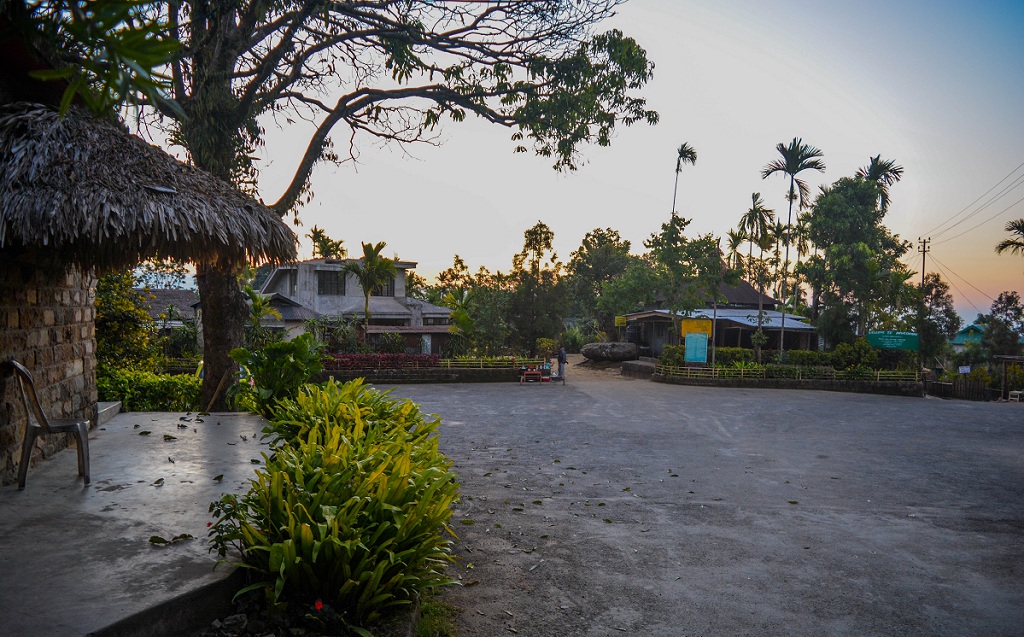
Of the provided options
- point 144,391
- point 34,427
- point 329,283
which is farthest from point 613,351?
point 34,427

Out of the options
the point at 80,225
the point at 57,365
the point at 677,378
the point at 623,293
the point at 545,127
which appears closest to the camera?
the point at 80,225

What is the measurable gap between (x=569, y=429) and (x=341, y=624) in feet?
35.3

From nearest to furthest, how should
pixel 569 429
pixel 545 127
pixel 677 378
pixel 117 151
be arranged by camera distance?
1. pixel 117 151
2. pixel 569 429
3. pixel 545 127
4. pixel 677 378

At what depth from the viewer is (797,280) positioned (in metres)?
42.2

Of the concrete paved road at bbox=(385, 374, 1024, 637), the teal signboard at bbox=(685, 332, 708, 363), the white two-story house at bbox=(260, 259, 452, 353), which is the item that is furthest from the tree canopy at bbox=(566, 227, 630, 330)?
the concrete paved road at bbox=(385, 374, 1024, 637)

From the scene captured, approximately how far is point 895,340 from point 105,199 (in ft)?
107

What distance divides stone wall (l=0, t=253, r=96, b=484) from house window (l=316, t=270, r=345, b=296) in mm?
26740

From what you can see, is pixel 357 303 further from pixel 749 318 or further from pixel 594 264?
pixel 594 264

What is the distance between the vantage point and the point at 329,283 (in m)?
35.1

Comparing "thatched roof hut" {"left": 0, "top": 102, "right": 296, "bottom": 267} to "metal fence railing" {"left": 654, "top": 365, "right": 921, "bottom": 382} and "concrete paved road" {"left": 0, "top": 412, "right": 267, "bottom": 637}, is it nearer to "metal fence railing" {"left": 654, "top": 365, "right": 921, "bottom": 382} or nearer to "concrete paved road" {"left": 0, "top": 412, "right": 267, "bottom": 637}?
"concrete paved road" {"left": 0, "top": 412, "right": 267, "bottom": 637}

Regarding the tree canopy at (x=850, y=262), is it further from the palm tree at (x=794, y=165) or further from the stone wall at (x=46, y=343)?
the stone wall at (x=46, y=343)

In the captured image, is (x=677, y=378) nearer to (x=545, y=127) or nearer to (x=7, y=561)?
(x=545, y=127)

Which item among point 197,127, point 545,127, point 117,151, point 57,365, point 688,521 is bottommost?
point 688,521

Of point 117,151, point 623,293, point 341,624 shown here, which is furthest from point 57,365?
point 623,293
